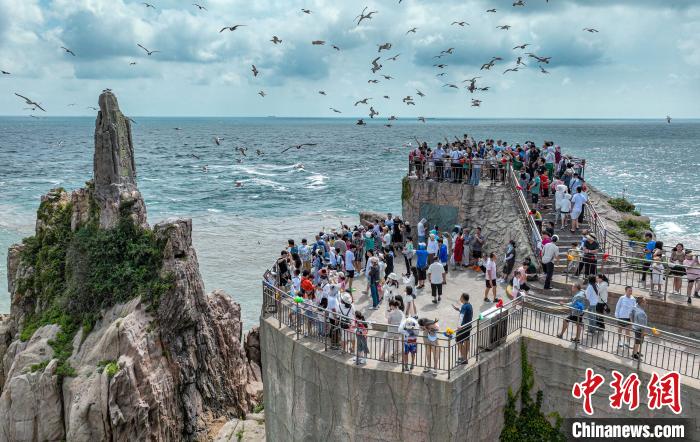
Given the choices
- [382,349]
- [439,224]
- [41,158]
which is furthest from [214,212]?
[41,158]

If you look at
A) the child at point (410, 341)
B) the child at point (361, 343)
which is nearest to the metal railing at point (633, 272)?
the child at point (410, 341)

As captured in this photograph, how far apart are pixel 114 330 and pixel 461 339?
41.7 ft

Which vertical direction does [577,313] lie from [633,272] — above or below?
below

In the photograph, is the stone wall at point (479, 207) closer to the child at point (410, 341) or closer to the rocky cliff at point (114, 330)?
the child at point (410, 341)

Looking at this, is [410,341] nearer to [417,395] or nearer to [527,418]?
[417,395]

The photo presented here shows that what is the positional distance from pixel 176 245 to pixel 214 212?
34851 mm

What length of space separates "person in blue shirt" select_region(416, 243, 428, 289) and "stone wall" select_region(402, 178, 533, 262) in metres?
→ 3.41

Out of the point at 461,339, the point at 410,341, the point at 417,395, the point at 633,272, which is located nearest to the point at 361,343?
the point at 410,341

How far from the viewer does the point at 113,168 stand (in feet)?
80.3

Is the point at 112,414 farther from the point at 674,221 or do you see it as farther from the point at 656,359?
the point at 674,221

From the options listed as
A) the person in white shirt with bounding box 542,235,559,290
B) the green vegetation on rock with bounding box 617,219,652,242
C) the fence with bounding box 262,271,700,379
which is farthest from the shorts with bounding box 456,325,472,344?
the green vegetation on rock with bounding box 617,219,652,242

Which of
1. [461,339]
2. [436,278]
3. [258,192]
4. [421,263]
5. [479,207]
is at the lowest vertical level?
[258,192]

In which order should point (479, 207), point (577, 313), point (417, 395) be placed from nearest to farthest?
point (417, 395) → point (577, 313) → point (479, 207)

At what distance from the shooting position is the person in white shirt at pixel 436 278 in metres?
17.6
